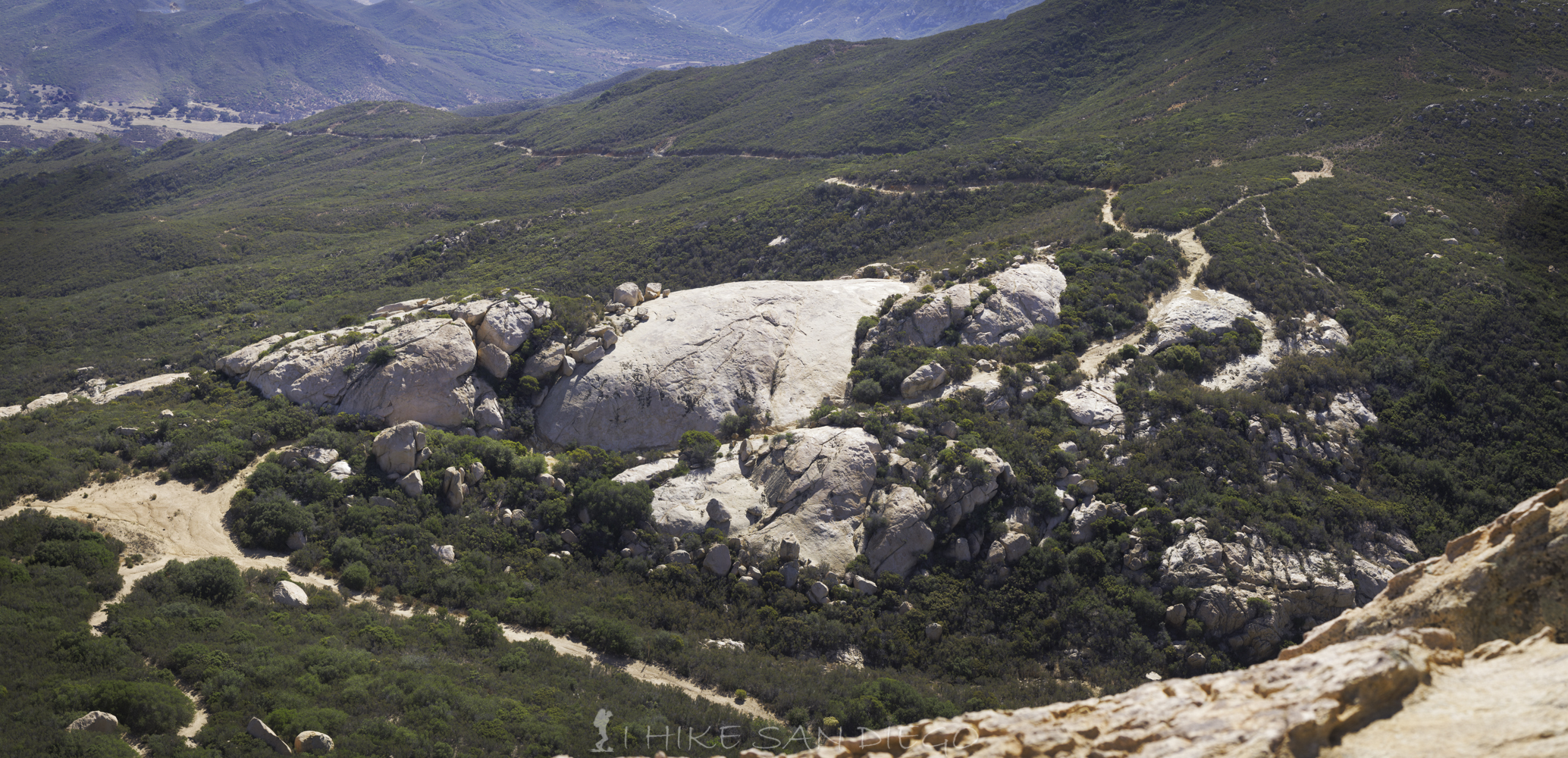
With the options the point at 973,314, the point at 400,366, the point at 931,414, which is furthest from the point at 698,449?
the point at 973,314

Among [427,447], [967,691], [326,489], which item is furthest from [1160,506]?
[326,489]

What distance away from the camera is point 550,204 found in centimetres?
9625

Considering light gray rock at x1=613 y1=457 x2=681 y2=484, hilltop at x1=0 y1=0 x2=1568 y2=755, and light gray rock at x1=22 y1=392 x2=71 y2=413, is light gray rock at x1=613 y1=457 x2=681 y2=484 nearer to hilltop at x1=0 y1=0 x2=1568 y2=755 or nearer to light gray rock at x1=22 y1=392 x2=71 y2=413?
hilltop at x1=0 y1=0 x2=1568 y2=755

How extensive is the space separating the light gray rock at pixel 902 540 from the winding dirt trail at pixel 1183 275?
15.3m

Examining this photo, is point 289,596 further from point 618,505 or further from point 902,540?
point 902,540

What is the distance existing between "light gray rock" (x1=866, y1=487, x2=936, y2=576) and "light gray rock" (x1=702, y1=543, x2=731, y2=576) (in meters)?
5.93

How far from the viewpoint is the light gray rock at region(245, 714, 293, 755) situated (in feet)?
52.3

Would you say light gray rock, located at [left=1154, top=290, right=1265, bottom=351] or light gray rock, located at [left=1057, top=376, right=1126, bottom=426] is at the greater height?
light gray rock, located at [left=1154, top=290, right=1265, bottom=351]

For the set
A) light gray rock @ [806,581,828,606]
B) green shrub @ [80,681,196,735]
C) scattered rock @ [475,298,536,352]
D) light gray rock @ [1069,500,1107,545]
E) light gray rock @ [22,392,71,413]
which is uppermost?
scattered rock @ [475,298,536,352]

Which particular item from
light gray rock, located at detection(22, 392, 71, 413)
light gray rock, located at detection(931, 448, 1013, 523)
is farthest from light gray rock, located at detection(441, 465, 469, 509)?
light gray rock, located at detection(22, 392, 71, 413)

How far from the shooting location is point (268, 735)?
1611 centimetres

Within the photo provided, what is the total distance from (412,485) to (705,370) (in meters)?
15.4

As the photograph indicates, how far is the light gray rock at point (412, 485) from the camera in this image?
29.8 meters

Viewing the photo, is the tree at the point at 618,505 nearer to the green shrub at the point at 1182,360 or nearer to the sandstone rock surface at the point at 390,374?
the sandstone rock surface at the point at 390,374
